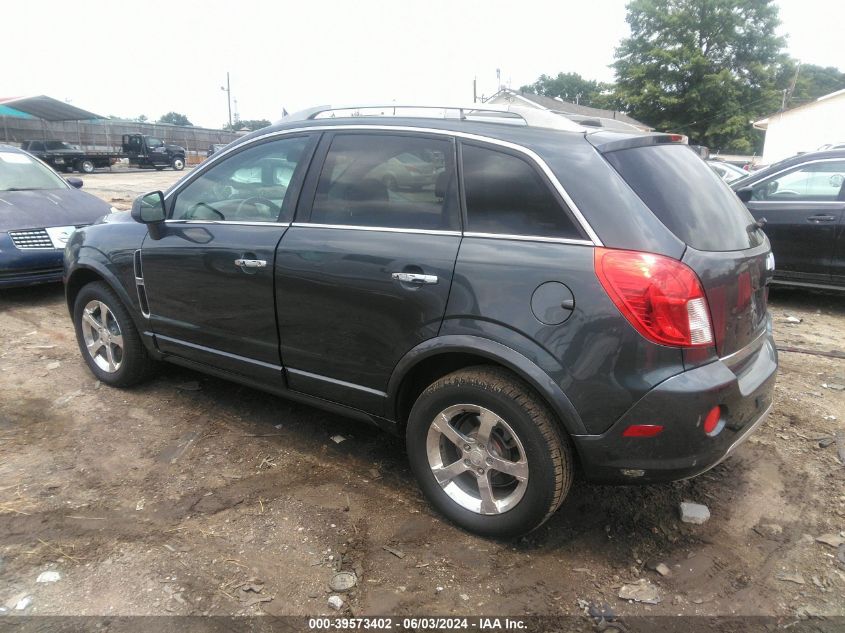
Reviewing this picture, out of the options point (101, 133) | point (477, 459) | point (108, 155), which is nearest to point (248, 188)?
point (477, 459)

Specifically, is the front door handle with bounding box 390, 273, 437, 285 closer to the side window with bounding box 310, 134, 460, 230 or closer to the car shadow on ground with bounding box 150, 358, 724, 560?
the side window with bounding box 310, 134, 460, 230

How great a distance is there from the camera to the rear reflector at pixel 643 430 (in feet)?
7.78

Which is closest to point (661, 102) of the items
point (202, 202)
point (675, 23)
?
point (675, 23)

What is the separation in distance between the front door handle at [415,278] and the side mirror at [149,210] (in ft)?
5.85

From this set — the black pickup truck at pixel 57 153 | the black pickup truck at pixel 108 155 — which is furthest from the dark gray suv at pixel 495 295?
the black pickup truck at pixel 57 153

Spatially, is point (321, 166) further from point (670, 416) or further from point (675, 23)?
point (675, 23)

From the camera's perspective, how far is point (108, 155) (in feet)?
103

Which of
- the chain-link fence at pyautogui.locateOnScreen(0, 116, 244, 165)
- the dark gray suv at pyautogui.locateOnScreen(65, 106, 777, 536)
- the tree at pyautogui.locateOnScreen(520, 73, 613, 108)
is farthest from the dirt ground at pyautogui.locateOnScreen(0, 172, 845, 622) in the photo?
the tree at pyautogui.locateOnScreen(520, 73, 613, 108)

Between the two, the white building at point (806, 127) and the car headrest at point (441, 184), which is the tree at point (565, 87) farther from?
the car headrest at point (441, 184)

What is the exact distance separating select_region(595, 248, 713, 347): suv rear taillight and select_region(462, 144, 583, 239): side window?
216mm

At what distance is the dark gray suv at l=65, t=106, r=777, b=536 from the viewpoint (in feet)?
7.84

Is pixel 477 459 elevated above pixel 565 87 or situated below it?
below

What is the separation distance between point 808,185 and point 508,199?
5.38m

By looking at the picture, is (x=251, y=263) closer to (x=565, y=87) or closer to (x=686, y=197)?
(x=686, y=197)
